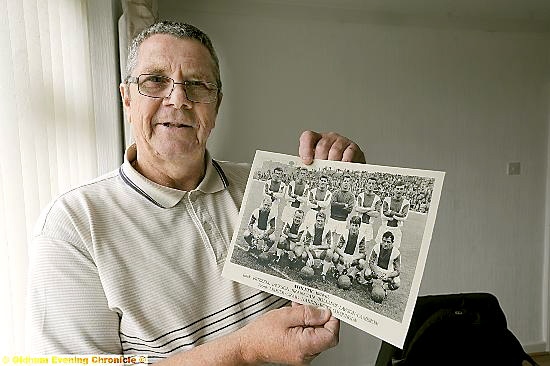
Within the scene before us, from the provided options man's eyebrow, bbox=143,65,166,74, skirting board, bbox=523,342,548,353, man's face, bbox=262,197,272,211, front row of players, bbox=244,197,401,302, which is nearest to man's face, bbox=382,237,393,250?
front row of players, bbox=244,197,401,302

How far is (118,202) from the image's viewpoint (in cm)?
86

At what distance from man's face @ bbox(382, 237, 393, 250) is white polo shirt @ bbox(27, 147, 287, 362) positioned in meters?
0.28

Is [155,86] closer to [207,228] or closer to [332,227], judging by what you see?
[207,228]

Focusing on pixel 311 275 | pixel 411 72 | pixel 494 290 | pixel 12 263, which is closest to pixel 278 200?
pixel 311 275

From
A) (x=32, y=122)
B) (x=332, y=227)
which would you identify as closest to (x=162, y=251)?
(x=332, y=227)

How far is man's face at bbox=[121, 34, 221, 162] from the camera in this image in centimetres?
83

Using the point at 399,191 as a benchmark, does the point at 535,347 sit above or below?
below

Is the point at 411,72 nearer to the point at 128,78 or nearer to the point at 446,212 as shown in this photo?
the point at 446,212

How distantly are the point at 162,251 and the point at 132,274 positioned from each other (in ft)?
0.22

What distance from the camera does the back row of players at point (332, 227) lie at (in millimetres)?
700

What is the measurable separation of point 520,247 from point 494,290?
0.35 metres

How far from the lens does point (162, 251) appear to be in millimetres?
835

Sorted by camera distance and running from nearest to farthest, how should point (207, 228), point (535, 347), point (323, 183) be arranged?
1. point (323, 183)
2. point (207, 228)
3. point (535, 347)

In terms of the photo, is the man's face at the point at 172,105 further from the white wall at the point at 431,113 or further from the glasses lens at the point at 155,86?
the white wall at the point at 431,113
